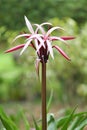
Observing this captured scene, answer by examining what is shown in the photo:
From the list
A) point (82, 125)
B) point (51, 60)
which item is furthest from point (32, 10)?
point (51, 60)

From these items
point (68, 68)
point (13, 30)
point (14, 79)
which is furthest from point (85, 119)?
point (14, 79)

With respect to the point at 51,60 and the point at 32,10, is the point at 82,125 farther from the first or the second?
the point at 51,60

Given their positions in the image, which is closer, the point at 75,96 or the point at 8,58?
the point at 75,96

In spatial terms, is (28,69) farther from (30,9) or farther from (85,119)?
(85,119)

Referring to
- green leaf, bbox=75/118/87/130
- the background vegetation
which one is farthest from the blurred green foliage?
green leaf, bbox=75/118/87/130

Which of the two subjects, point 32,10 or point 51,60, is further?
point 51,60

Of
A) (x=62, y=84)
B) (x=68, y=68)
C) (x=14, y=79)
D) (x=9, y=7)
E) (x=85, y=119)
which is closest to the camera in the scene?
(x=85, y=119)

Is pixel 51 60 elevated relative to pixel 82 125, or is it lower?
elevated

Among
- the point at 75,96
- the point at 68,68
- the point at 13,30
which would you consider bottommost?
the point at 75,96

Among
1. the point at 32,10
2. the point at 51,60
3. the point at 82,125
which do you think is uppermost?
the point at 32,10
